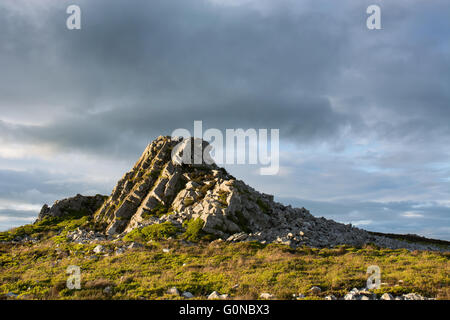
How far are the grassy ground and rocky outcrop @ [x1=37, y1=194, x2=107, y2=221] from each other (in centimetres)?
3129

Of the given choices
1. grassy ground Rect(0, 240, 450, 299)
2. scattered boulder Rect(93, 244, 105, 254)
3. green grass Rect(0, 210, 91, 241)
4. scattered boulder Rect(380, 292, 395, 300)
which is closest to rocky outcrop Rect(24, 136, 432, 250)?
green grass Rect(0, 210, 91, 241)

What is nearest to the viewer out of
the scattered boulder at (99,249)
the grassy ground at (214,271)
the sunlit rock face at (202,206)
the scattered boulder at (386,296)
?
the scattered boulder at (386,296)

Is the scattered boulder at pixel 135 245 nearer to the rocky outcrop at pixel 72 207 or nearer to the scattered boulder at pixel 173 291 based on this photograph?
the scattered boulder at pixel 173 291

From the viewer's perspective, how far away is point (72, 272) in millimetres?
24000

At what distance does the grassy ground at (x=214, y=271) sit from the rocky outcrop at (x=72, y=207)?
31.3 metres

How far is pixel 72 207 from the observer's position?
66625 mm

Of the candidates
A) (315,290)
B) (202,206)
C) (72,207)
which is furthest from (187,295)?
(72,207)

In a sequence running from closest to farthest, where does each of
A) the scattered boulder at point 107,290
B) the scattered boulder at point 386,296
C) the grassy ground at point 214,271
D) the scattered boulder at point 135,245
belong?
the scattered boulder at point 386,296 < the grassy ground at point 214,271 < the scattered boulder at point 107,290 < the scattered boulder at point 135,245

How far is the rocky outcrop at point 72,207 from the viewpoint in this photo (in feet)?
211

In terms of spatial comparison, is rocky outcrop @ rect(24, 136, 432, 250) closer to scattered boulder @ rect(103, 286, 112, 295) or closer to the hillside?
the hillside

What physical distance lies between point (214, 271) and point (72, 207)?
55.4 metres

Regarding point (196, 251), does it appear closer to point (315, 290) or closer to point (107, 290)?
point (107, 290)

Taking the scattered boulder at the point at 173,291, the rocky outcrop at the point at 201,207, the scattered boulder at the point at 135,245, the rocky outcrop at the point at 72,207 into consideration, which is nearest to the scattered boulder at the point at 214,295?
the scattered boulder at the point at 173,291

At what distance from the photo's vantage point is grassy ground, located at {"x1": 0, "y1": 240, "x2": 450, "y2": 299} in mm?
18047
